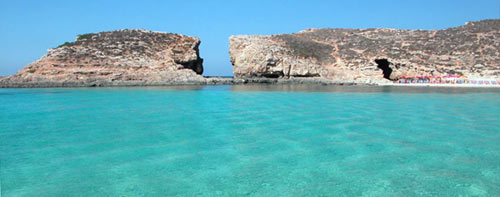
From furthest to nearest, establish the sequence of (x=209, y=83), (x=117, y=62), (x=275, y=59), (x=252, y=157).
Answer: (x=275, y=59)
(x=117, y=62)
(x=209, y=83)
(x=252, y=157)

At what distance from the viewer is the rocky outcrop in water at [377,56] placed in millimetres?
46469

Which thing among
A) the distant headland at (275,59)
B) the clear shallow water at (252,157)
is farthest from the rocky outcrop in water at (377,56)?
the clear shallow water at (252,157)

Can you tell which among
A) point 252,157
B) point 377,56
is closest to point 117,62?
point 377,56

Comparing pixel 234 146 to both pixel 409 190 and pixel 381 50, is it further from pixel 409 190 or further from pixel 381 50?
pixel 381 50

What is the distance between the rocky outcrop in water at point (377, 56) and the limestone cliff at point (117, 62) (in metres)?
8.91

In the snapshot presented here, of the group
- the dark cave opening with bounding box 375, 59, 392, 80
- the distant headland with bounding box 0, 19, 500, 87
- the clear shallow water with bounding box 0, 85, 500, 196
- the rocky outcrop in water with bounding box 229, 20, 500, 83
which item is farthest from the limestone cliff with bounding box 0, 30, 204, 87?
the clear shallow water with bounding box 0, 85, 500, 196

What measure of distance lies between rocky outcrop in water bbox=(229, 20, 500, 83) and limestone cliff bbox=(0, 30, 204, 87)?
8.91 m

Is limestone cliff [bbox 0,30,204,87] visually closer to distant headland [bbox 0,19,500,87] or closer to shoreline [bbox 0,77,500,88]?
distant headland [bbox 0,19,500,87]

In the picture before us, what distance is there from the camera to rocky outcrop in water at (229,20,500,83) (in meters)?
46.5

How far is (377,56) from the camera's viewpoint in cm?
4953

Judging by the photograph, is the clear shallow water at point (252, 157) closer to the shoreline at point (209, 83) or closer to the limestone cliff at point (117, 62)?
the shoreline at point (209, 83)

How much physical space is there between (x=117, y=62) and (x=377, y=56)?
123 feet

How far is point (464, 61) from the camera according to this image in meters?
46.5

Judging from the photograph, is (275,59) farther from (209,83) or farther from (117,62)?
(117,62)
